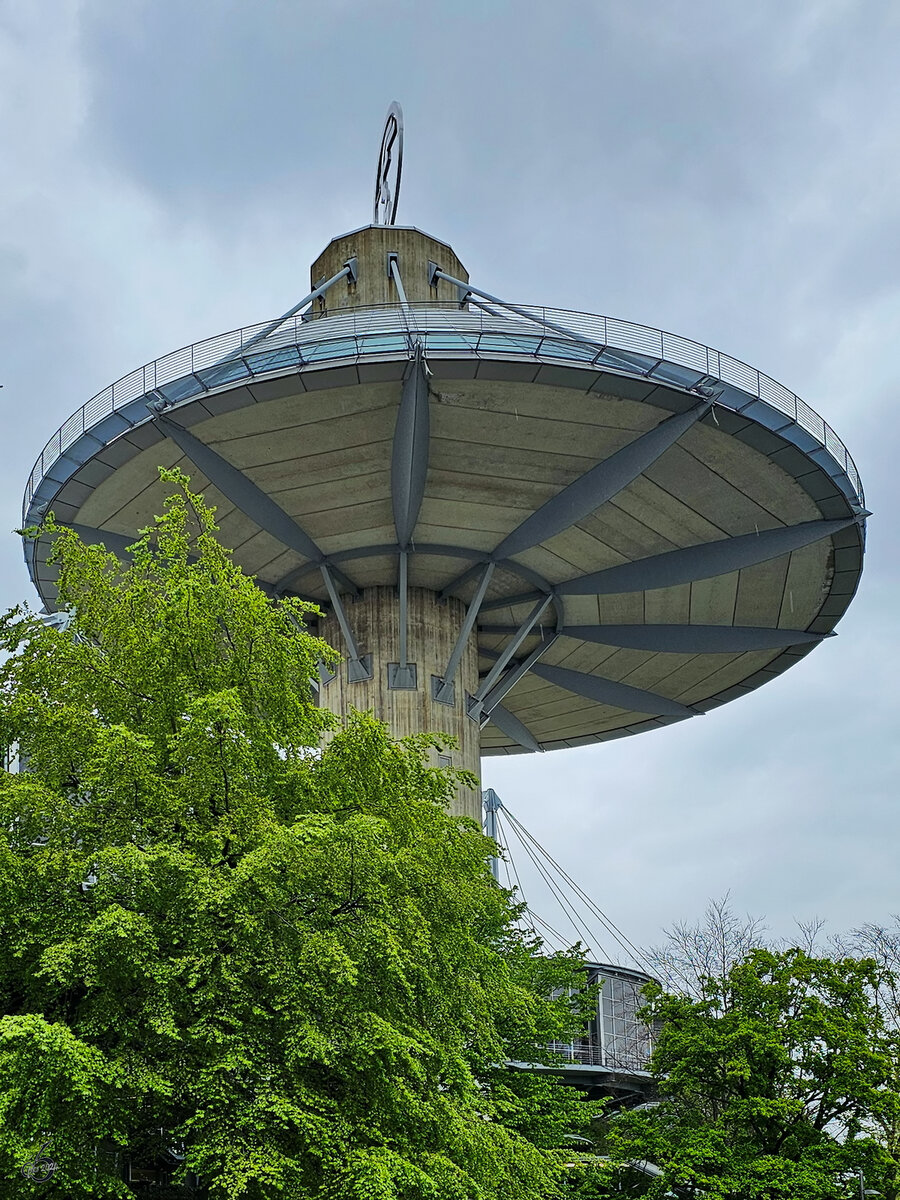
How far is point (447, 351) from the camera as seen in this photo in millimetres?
25047

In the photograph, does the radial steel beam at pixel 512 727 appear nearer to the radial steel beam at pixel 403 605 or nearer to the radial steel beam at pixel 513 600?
the radial steel beam at pixel 513 600

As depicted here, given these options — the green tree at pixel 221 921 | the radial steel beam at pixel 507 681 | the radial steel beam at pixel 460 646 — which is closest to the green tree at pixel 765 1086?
the green tree at pixel 221 921

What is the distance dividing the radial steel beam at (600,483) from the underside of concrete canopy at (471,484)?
57 millimetres

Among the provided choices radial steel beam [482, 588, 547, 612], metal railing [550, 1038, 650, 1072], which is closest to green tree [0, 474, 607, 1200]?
radial steel beam [482, 588, 547, 612]

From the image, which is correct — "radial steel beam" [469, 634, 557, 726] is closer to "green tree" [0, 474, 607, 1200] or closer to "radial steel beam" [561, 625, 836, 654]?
"radial steel beam" [561, 625, 836, 654]

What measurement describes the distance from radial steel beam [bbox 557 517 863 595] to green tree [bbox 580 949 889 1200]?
33.1 feet

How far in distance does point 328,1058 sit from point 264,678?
4.10 m

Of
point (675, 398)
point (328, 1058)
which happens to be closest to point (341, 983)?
point (328, 1058)

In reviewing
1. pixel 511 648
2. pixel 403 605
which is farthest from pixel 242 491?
pixel 511 648

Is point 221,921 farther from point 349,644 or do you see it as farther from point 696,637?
point 696,637

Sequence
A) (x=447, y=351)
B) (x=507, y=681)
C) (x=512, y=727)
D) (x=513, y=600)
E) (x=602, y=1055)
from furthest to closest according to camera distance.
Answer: (x=512, y=727)
(x=602, y=1055)
(x=507, y=681)
(x=513, y=600)
(x=447, y=351)

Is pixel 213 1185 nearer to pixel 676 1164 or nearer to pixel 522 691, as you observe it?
pixel 676 1164

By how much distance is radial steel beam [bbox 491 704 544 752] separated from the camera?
41.5 metres

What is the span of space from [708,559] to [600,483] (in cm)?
419
